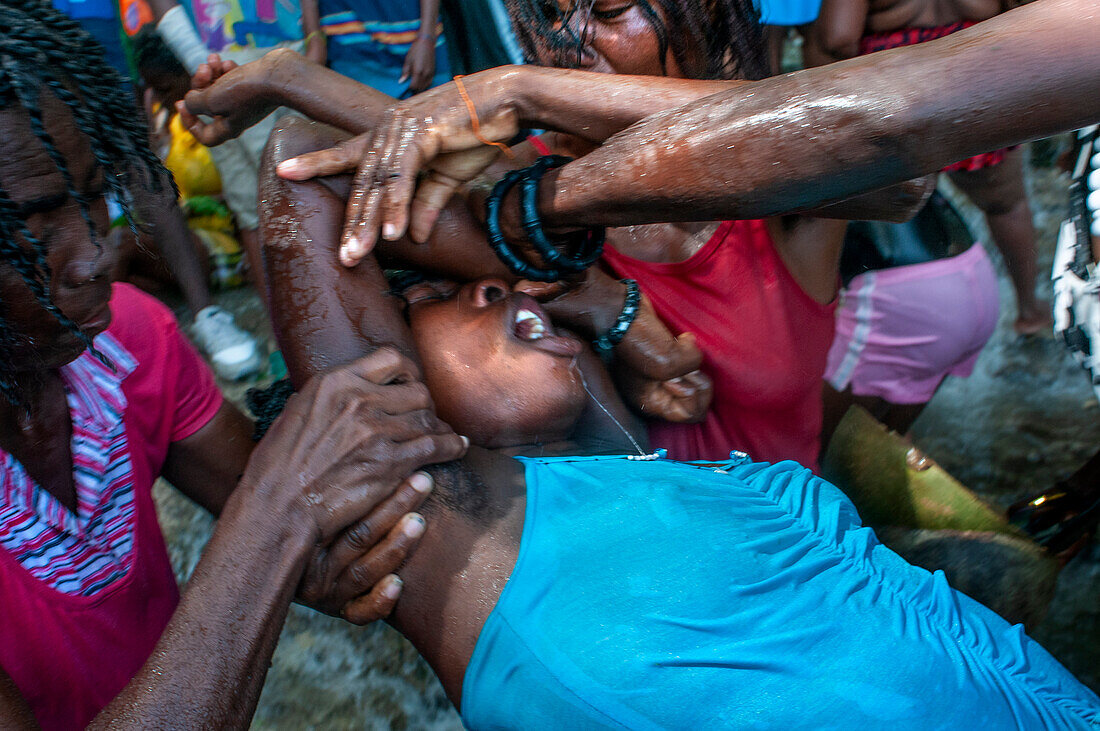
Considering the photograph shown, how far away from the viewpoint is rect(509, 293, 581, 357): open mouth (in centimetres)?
182

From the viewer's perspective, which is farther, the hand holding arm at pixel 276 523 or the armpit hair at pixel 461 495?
the armpit hair at pixel 461 495

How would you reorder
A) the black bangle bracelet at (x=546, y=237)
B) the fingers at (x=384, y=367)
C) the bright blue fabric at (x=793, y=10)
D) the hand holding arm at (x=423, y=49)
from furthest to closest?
the hand holding arm at (x=423, y=49)
the bright blue fabric at (x=793, y=10)
the black bangle bracelet at (x=546, y=237)
the fingers at (x=384, y=367)

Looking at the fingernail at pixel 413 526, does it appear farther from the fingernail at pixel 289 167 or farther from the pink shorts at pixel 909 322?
the pink shorts at pixel 909 322

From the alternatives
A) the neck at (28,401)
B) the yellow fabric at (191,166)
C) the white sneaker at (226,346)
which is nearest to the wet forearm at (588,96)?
the neck at (28,401)

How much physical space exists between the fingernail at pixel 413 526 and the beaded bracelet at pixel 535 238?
65cm

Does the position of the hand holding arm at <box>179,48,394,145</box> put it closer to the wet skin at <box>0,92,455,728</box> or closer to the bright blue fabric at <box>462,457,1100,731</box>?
the wet skin at <box>0,92,455,728</box>

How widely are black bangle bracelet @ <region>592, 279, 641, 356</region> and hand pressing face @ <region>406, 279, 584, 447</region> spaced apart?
0.49 feet

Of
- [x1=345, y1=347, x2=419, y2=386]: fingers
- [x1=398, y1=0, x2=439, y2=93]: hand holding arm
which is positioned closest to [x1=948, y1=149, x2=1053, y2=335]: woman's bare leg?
[x1=398, y1=0, x2=439, y2=93]: hand holding arm

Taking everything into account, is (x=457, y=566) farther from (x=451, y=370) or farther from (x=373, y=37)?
(x=373, y=37)

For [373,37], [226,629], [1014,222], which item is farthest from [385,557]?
[1014,222]

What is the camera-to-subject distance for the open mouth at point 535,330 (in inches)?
71.6

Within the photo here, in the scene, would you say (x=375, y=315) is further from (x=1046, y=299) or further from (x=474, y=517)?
(x=1046, y=299)

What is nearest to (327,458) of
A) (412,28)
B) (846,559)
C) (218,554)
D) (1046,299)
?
(218,554)

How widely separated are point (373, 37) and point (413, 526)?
3057mm
